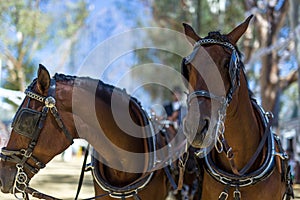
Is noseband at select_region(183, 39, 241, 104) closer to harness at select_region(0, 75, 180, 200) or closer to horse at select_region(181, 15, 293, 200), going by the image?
horse at select_region(181, 15, 293, 200)

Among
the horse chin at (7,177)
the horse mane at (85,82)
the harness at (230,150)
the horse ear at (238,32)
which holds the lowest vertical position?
the horse chin at (7,177)

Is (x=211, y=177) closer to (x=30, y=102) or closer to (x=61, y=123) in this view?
(x=61, y=123)

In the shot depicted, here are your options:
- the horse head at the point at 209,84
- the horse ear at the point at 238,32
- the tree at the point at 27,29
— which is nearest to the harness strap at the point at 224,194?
the horse head at the point at 209,84

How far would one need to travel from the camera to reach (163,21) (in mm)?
24297

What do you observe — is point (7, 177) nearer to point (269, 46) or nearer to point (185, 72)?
point (185, 72)

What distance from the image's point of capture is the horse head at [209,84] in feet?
9.50

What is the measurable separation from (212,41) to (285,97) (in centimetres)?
4472

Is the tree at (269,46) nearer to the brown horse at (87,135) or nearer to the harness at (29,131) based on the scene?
the brown horse at (87,135)

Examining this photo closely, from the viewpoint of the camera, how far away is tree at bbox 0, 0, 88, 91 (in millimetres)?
22781

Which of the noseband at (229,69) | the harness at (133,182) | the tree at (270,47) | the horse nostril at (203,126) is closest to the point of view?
the horse nostril at (203,126)

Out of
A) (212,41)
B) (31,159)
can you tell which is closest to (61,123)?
(31,159)

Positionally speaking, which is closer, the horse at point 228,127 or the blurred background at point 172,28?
the horse at point 228,127

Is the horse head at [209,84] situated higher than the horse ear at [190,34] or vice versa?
the horse ear at [190,34]

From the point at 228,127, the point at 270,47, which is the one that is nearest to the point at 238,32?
the point at 228,127
